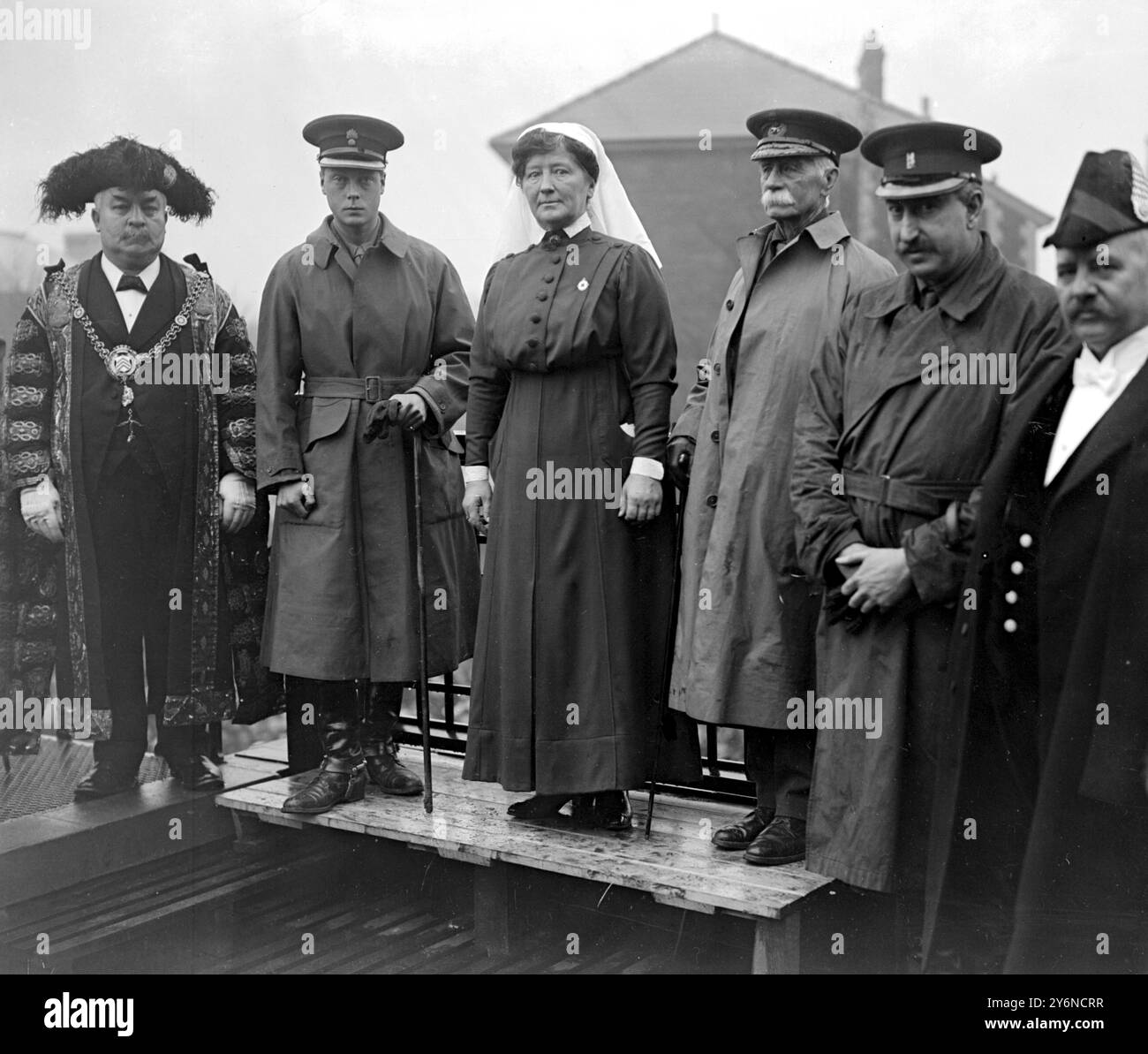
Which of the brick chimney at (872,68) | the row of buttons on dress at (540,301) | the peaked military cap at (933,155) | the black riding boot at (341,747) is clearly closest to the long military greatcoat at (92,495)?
the black riding boot at (341,747)

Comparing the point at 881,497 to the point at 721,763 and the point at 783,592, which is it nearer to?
the point at 783,592

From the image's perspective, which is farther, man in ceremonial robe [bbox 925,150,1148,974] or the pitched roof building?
the pitched roof building

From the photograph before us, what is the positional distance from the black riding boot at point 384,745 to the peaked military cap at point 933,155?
230 centimetres

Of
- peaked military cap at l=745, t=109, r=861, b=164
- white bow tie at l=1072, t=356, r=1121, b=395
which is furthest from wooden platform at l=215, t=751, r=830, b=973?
peaked military cap at l=745, t=109, r=861, b=164

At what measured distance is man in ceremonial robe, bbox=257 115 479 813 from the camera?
160 inches

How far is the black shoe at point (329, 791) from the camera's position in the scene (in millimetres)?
4039

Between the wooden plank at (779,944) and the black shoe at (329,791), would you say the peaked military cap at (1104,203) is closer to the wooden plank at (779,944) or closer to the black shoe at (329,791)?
the wooden plank at (779,944)

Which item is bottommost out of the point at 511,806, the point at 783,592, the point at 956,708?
the point at 511,806

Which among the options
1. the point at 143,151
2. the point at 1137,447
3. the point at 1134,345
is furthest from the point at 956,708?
the point at 143,151

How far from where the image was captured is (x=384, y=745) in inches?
168

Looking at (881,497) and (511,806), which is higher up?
(881,497)

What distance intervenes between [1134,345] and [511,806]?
2.24m

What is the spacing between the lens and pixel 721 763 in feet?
13.1

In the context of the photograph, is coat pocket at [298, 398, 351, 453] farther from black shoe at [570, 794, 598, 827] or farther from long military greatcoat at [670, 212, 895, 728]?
black shoe at [570, 794, 598, 827]
